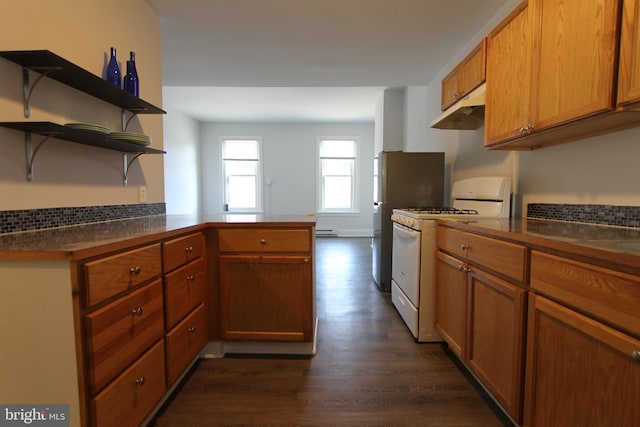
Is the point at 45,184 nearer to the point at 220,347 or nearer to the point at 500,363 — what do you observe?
the point at 220,347

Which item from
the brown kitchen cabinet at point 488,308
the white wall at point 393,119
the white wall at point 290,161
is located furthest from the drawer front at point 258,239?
the white wall at point 290,161

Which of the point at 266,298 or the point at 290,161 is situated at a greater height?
the point at 290,161

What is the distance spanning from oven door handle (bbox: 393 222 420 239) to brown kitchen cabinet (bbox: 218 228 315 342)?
2.53 ft

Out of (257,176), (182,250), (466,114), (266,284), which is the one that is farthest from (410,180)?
(257,176)

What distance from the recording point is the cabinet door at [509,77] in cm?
150

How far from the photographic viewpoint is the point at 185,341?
154cm

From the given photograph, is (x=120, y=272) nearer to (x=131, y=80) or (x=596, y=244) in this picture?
(x=131, y=80)

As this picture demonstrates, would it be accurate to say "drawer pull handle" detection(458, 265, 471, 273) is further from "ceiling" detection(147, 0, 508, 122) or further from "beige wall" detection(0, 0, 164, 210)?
"beige wall" detection(0, 0, 164, 210)

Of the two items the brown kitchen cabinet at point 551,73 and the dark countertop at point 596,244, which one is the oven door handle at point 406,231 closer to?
the dark countertop at point 596,244

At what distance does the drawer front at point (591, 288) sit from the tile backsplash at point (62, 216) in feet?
6.72

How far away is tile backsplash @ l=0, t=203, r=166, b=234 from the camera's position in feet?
3.87

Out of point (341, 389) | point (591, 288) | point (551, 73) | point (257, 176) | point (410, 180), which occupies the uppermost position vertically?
point (551, 73)

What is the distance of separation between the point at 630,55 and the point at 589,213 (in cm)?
79

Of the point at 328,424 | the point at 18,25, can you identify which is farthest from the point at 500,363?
the point at 18,25
